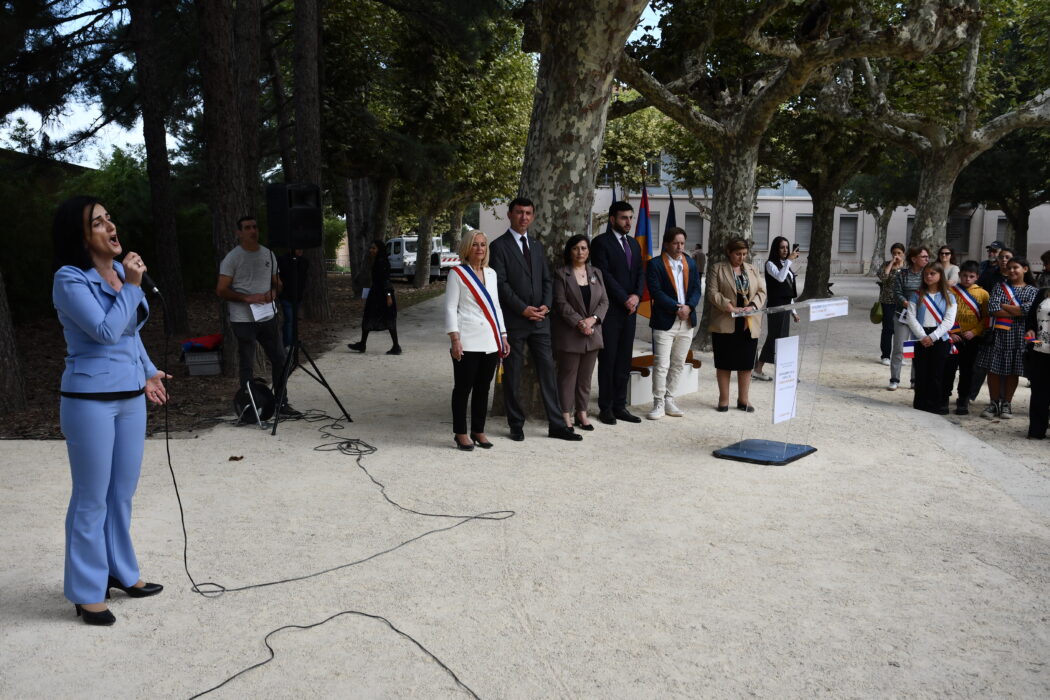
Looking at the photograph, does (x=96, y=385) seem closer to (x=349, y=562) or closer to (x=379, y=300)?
(x=349, y=562)

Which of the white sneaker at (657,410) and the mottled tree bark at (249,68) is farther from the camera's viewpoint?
the mottled tree bark at (249,68)

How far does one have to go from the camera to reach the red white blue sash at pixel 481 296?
24.2ft

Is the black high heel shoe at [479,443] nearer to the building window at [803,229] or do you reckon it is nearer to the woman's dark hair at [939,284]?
the woman's dark hair at [939,284]

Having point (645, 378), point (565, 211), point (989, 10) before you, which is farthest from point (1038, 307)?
point (989, 10)

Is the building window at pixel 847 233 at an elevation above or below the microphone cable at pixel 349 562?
above

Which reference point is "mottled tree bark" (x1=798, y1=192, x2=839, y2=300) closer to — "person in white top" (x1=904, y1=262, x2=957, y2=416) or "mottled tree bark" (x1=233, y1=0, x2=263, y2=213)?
"person in white top" (x1=904, y1=262, x2=957, y2=416)

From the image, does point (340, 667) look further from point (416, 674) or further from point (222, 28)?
point (222, 28)

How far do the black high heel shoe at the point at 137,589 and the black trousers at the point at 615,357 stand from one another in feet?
16.8

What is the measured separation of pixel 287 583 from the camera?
454 cm

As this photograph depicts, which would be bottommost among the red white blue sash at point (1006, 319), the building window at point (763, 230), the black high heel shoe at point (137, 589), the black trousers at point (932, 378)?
the black high heel shoe at point (137, 589)

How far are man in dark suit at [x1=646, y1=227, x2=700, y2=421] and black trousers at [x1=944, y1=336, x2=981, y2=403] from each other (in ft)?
10.2

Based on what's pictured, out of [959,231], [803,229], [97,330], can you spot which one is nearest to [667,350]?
[97,330]

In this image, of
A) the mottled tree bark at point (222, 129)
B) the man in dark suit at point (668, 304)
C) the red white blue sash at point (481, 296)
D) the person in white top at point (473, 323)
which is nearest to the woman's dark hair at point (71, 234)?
the person in white top at point (473, 323)

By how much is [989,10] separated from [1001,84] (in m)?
18.7
